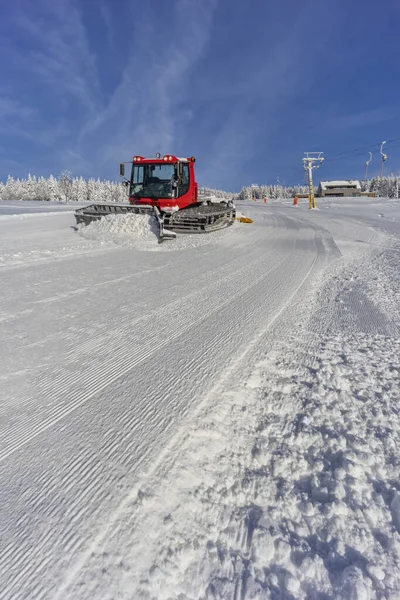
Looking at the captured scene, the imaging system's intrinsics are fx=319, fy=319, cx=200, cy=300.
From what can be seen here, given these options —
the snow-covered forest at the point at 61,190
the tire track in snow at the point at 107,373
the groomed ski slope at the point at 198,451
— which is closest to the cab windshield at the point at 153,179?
the tire track in snow at the point at 107,373

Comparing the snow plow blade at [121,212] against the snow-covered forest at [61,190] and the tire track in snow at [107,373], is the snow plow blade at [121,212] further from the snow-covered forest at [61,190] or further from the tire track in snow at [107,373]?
the snow-covered forest at [61,190]

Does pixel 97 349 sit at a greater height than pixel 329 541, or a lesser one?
greater

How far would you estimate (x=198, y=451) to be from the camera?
1.77 m

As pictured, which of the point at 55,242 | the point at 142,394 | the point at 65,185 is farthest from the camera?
the point at 65,185

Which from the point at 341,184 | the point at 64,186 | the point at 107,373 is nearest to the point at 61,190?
the point at 64,186

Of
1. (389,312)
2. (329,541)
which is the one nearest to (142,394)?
(329,541)

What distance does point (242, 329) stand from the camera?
3.38 metres

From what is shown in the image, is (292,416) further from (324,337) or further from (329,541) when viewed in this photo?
(324,337)

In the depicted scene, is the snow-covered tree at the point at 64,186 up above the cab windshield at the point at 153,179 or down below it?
above

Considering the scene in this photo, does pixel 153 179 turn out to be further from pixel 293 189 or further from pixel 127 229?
pixel 293 189

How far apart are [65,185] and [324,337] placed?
106 meters

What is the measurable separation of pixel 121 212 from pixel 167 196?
181 centimetres

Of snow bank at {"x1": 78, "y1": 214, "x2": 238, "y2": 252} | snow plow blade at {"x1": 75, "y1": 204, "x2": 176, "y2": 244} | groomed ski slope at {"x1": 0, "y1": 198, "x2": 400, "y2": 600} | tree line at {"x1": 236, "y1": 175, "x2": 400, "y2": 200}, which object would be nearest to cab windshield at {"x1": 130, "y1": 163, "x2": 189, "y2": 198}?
snow plow blade at {"x1": 75, "y1": 204, "x2": 176, "y2": 244}

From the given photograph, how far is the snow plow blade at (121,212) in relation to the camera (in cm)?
923
